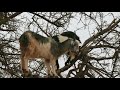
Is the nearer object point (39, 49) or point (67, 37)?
point (39, 49)

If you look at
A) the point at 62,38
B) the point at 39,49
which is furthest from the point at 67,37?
the point at 39,49

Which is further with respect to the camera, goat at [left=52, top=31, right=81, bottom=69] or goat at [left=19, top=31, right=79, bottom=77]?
goat at [left=52, top=31, right=81, bottom=69]

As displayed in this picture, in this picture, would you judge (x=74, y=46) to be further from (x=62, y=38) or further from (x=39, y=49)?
(x=39, y=49)

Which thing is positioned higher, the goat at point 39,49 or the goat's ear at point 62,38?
the goat's ear at point 62,38

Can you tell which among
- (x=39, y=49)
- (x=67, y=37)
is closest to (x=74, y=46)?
(x=67, y=37)

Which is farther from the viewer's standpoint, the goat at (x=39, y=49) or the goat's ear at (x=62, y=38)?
the goat's ear at (x=62, y=38)

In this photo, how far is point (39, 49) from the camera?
2.33 metres

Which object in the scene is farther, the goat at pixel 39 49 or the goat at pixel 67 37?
the goat at pixel 67 37

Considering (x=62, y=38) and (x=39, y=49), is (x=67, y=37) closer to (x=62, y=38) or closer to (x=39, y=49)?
(x=62, y=38)

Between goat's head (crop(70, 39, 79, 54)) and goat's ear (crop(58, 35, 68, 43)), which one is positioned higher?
goat's ear (crop(58, 35, 68, 43))

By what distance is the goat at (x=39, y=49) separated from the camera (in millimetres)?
2305

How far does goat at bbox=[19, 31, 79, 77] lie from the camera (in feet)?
7.56
